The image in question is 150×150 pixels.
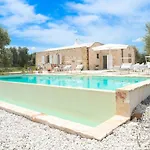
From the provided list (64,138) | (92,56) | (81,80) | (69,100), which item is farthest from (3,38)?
(64,138)

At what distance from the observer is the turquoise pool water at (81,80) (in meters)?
10.7

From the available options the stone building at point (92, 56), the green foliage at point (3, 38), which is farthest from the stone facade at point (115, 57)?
the green foliage at point (3, 38)

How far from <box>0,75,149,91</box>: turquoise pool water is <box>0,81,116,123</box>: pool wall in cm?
339

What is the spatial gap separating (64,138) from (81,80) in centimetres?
1021

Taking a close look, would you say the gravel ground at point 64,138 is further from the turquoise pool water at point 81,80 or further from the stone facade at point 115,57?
the stone facade at point 115,57

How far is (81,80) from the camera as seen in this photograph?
13242mm

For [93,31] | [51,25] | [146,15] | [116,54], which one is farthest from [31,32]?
[146,15]

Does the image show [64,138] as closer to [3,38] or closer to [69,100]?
[69,100]

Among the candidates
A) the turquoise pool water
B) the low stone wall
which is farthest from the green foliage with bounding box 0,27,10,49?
the low stone wall

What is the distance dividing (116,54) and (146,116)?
60.9 feet

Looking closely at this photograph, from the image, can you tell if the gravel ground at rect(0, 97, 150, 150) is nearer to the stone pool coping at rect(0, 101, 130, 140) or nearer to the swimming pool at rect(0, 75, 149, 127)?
the stone pool coping at rect(0, 101, 130, 140)

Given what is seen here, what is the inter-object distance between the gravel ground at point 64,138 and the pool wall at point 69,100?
Result: 1.22 m

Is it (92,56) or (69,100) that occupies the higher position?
(92,56)

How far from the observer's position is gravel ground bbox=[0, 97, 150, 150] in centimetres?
275
